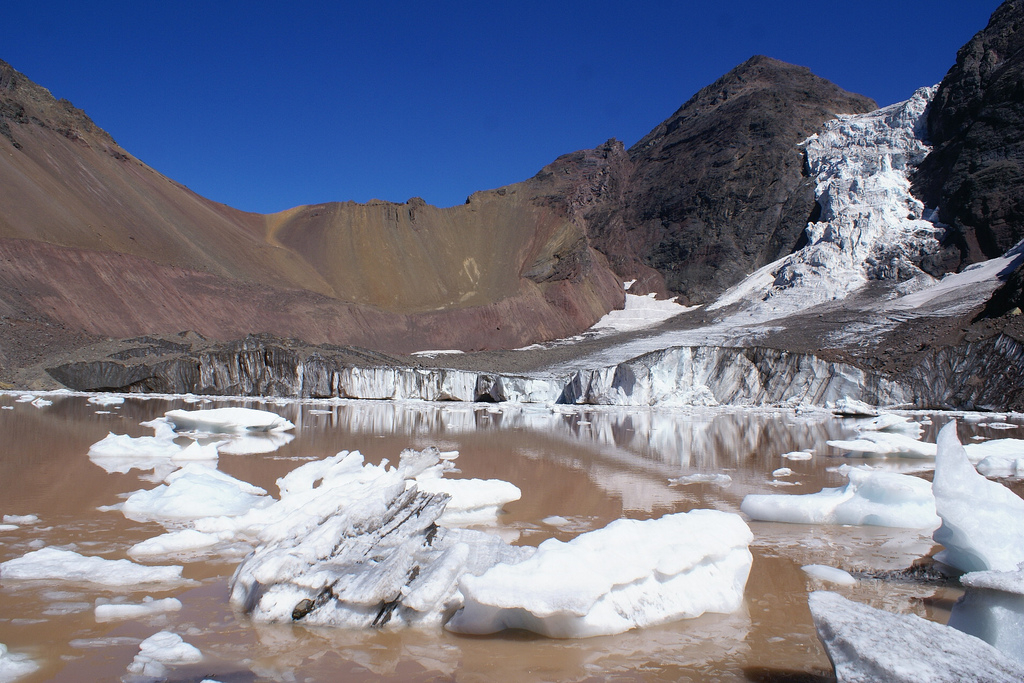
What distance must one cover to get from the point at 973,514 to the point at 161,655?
4334mm

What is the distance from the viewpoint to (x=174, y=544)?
4.14 meters

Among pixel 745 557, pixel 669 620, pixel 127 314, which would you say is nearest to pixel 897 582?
pixel 745 557

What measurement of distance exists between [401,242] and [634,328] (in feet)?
65.0

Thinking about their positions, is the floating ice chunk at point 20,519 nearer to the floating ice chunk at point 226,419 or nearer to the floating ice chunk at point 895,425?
the floating ice chunk at point 226,419

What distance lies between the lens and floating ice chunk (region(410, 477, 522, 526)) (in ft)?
17.0

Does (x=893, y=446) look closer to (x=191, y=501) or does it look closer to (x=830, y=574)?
(x=830, y=574)

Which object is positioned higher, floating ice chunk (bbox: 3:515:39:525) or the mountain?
the mountain

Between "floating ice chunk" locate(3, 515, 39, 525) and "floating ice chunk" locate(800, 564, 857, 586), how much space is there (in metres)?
5.49

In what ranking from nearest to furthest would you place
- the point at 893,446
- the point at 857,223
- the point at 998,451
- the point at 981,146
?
the point at 998,451 < the point at 893,446 < the point at 981,146 < the point at 857,223

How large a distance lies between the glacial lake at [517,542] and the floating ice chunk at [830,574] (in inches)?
3.5

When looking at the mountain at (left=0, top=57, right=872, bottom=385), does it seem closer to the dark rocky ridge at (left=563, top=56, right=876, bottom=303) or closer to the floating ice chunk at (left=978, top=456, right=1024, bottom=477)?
the dark rocky ridge at (left=563, top=56, right=876, bottom=303)

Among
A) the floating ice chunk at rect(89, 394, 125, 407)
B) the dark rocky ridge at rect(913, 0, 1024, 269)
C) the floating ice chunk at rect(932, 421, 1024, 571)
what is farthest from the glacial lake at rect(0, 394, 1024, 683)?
the dark rocky ridge at rect(913, 0, 1024, 269)

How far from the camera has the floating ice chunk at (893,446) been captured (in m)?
9.38

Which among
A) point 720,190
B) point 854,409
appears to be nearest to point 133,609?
point 854,409
